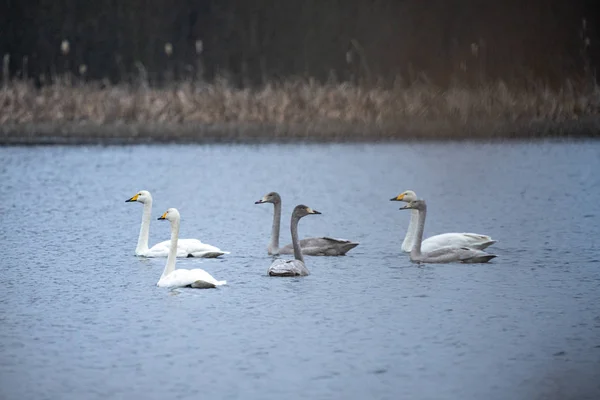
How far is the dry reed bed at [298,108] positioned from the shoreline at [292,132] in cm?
8

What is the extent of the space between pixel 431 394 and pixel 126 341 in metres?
2.38

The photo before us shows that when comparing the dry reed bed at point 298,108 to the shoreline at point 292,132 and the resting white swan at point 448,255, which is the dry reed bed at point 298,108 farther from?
the resting white swan at point 448,255

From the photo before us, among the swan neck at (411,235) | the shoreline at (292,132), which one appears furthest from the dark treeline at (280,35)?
the swan neck at (411,235)

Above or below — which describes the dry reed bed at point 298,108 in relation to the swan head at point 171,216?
above

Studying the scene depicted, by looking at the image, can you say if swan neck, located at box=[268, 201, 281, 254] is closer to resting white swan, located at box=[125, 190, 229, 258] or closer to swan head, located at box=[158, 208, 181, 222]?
resting white swan, located at box=[125, 190, 229, 258]

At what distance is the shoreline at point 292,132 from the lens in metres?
24.5

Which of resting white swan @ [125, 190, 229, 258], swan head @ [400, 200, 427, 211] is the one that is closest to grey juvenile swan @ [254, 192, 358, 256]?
resting white swan @ [125, 190, 229, 258]

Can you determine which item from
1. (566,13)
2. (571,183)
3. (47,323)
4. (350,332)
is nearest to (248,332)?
(350,332)

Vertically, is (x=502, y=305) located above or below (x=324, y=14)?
below

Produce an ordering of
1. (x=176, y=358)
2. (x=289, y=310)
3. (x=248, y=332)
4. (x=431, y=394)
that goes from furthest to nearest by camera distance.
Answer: (x=289, y=310), (x=248, y=332), (x=176, y=358), (x=431, y=394)

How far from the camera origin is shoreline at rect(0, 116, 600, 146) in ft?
80.2

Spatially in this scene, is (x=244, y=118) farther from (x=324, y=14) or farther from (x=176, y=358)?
(x=176, y=358)

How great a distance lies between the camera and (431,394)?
23.8ft

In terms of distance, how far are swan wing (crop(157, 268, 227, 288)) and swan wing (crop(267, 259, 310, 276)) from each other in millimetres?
748
